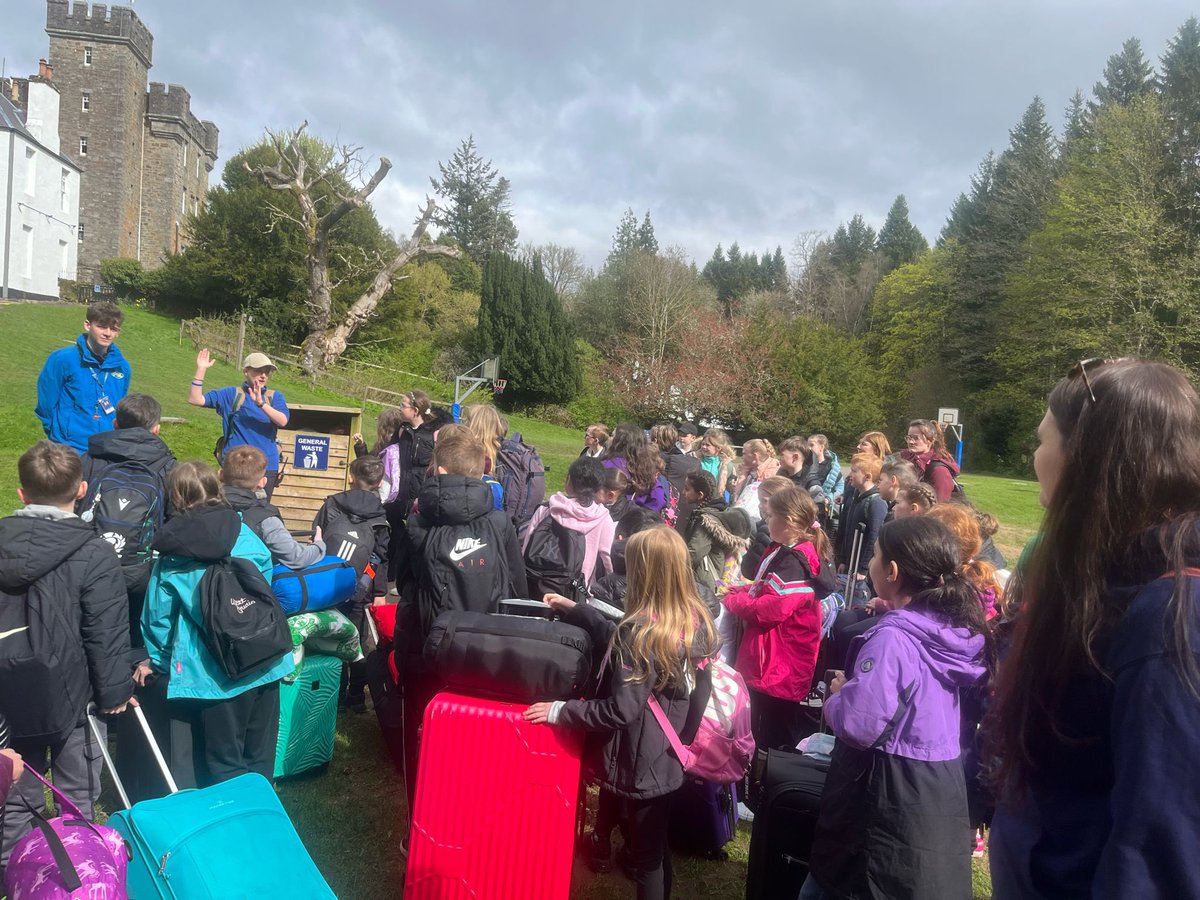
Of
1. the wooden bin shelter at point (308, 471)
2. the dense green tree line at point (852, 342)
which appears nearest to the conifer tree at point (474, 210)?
the dense green tree line at point (852, 342)

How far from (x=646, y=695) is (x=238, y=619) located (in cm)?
176

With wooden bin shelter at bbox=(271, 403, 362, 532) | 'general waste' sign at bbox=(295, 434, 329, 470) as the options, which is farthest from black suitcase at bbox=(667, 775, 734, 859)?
'general waste' sign at bbox=(295, 434, 329, 470)

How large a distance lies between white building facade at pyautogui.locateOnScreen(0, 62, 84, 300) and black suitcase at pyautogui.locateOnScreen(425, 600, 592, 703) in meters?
39.2

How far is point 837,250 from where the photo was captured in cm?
6531

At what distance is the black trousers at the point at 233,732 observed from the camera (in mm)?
3400

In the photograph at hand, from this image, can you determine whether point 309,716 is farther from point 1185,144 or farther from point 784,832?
point 1185,144

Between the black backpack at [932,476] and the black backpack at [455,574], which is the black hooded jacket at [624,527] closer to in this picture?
the black backpack at [455,574]

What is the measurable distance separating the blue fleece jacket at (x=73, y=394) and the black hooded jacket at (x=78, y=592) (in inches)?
109

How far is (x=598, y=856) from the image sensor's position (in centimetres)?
348

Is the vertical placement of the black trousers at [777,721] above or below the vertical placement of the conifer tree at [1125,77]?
below

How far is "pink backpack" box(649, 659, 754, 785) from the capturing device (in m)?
3.12

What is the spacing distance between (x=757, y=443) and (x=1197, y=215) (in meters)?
32.2

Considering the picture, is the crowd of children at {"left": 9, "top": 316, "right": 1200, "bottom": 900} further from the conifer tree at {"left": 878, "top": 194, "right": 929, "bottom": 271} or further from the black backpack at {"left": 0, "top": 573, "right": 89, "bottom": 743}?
the conifer tree at {"left": 878, "top": 194, "right": 929, "bottom": 271}

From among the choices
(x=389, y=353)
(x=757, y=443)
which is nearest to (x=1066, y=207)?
(x=389, y=353)
